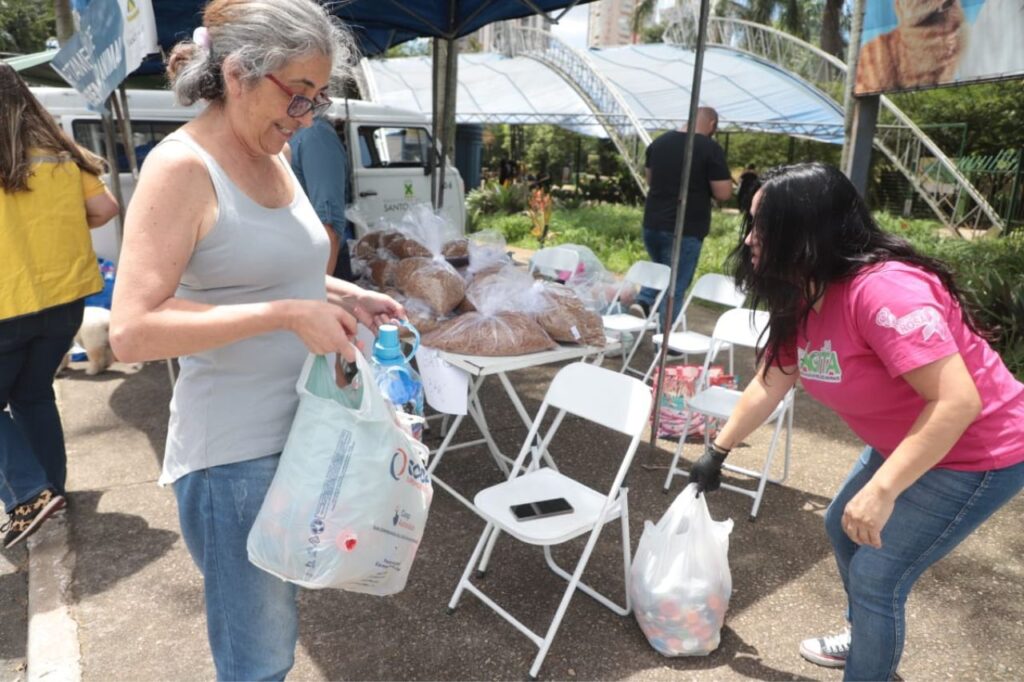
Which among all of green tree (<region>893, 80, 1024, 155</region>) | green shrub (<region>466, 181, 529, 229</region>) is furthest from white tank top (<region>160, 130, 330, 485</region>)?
green tree (<region>893, 80, 1024, 155</region>)

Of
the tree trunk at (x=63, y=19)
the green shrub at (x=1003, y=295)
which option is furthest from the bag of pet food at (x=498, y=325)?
the tree trunk at (x=63, y=19)

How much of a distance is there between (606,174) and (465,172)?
16.8 ft

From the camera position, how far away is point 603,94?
58.3ft

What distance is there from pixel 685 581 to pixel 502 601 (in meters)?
0.71

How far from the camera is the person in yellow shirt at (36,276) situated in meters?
2.62

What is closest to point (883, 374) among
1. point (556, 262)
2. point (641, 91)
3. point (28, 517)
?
point (28, 517)

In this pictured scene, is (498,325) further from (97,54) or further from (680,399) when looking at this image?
(97,54)

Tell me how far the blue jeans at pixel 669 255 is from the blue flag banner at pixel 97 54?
361cm

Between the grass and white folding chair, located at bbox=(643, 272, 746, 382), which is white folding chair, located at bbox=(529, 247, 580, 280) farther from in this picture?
the grass

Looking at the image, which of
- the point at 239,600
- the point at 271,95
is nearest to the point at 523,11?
the point at 271,95

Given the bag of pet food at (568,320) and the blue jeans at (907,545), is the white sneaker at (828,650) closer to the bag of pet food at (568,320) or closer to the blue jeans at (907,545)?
the blue jeans at (907,545)

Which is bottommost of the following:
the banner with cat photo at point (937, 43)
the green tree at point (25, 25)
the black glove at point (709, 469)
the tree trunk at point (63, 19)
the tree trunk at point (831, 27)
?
the black glove at point (709, 469)

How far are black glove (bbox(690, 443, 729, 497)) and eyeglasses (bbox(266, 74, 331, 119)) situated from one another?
148 cm

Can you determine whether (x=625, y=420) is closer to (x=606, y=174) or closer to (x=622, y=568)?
(x=622, y=568)
